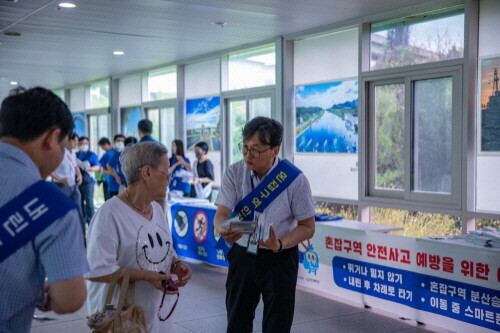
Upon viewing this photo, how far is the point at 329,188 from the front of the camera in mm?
7898

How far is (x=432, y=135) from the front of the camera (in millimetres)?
6414

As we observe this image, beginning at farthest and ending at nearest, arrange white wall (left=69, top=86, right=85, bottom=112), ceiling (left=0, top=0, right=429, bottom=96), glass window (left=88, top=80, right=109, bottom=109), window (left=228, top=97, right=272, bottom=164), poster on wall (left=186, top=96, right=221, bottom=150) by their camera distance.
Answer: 1. white wall (left=69, top=86, right=85, bottom=112)
2. glass window (left=88, top=80, right=109, bottom=109)
3. poster on wall (left=186, top=96, right=221, bottom=150)
4. window (left=228, top=97, right=272, bottom=164)
5. ceiling (left=0, top=0, right=429, bottom=96)

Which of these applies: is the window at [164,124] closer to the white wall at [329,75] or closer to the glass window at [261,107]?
the glass window at [261,107]

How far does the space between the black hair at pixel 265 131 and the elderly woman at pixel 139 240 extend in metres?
0.58

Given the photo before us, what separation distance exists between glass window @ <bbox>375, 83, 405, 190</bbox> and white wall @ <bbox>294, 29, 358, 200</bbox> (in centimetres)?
47

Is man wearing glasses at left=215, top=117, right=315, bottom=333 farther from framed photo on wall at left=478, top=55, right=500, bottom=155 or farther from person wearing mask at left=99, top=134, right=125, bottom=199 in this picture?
person wearing mask at left=99, top=134, right=125, bottom=199

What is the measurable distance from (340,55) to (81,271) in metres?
6.63

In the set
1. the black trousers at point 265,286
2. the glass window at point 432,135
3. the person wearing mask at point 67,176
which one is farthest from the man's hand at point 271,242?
the person wearing mask at point 67,176

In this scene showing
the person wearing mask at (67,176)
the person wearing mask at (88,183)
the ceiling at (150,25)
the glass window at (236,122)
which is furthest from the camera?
the person wearing mask at (88,183)

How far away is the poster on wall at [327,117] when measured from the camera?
7496mm

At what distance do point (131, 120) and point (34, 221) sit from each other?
476 inches

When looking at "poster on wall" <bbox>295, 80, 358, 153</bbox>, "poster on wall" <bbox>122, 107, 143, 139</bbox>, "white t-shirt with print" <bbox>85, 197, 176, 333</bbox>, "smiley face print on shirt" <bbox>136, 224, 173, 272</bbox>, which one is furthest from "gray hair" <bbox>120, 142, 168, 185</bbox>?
"poster on wall" <bbox>122, 107, 143, 139</bbox>

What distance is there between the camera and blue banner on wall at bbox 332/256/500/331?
4.43 meters

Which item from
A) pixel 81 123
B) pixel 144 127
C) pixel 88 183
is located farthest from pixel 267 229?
pixel 81 123
